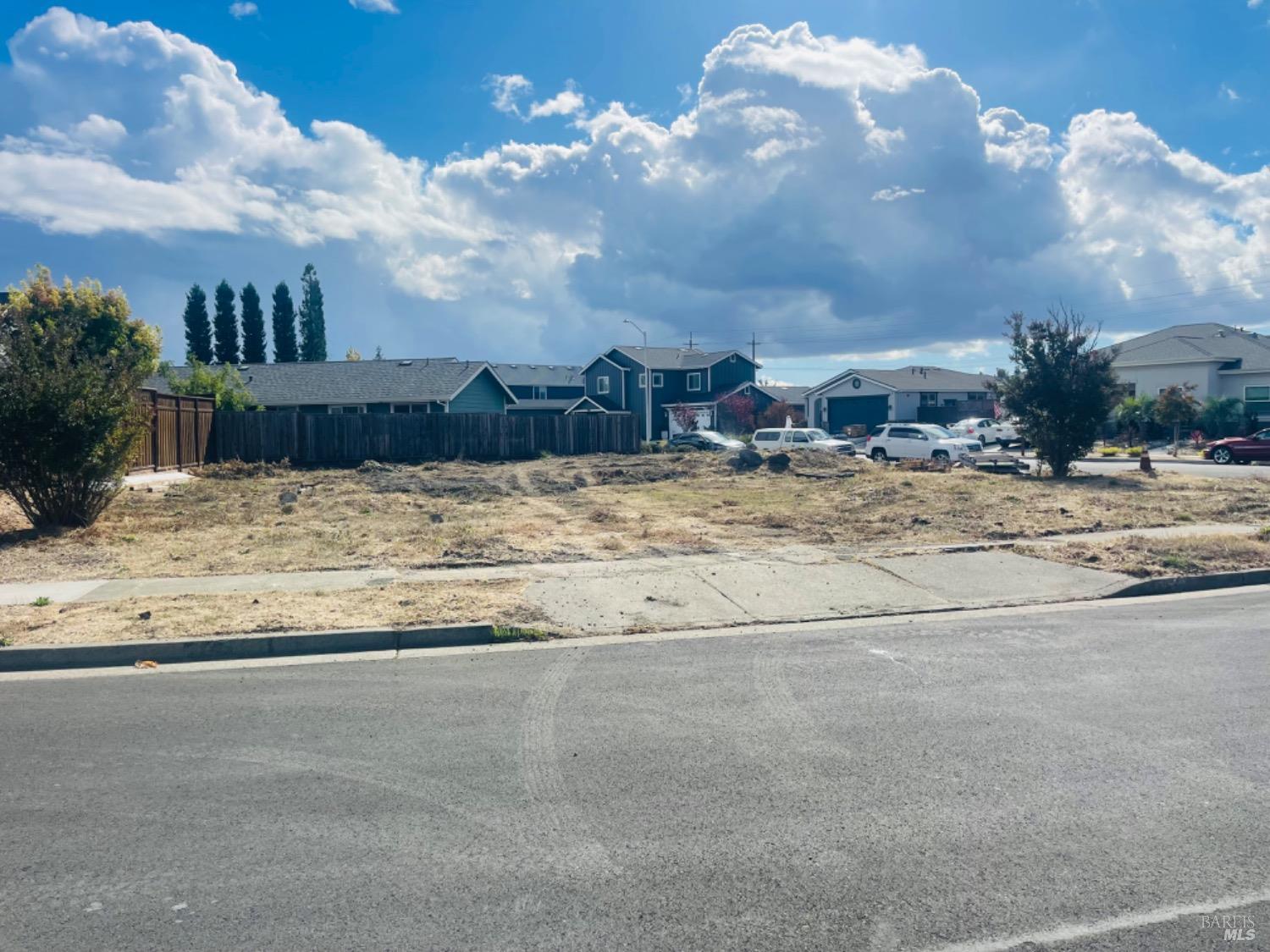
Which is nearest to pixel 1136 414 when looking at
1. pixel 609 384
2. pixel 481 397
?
pixel 481 397

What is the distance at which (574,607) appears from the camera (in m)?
9.52

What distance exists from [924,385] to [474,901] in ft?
209

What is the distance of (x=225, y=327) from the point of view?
77.7m

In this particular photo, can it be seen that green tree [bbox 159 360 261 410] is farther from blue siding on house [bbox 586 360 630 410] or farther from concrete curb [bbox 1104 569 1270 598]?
concrete curb [bbox 1104 569 1270 598]

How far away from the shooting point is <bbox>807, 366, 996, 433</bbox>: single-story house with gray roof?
6222cm

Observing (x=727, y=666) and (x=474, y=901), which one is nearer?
(x=474, y=901)

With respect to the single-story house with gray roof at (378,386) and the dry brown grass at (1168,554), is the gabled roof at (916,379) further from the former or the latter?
the dry brown grass at (1168,554)

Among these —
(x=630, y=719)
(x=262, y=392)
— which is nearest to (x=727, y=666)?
(x=630, y=719)

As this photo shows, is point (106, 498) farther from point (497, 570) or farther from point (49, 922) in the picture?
point (49, 922)

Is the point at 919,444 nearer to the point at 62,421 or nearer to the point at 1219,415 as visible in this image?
the point at 1219,415

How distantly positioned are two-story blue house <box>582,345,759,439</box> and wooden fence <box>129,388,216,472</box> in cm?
3715

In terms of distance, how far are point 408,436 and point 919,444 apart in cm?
1912

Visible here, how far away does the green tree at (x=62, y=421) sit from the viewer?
43.8ft

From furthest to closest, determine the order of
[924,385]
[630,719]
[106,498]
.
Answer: [924,385]
[106,498]
[630,719]
